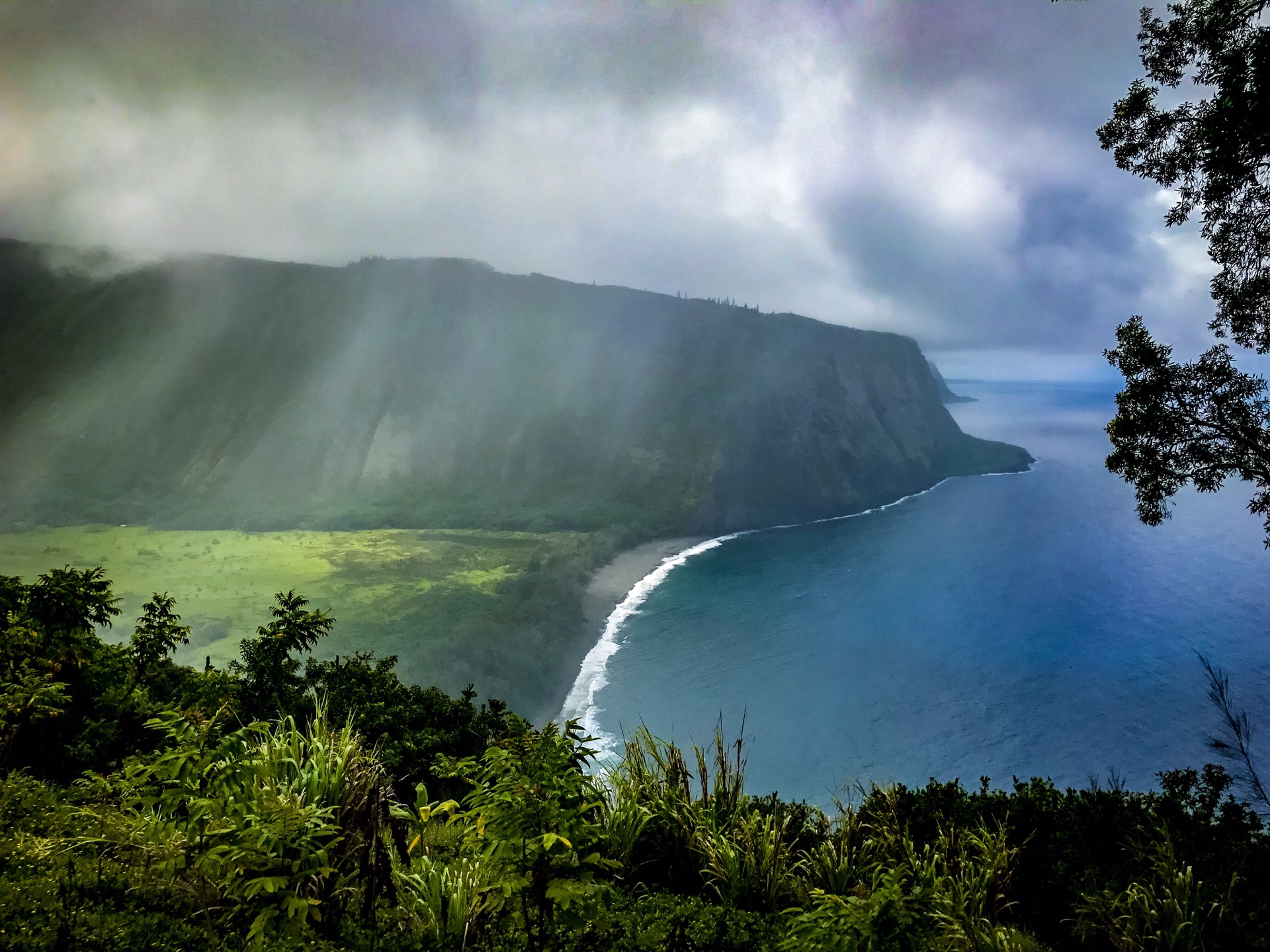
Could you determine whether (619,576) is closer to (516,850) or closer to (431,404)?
(431,404)

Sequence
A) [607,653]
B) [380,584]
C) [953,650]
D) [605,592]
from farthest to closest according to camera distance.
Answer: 1. [605,592]
2. [380,584]
3. [953,650]
4. [607,653]

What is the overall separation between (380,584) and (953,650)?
197ft

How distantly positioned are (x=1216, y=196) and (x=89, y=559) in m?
101

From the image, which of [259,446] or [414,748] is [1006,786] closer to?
[414,748]

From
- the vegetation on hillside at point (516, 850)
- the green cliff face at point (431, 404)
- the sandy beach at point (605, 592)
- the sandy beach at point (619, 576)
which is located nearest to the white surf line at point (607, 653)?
the sandy beach at point (605, 592)

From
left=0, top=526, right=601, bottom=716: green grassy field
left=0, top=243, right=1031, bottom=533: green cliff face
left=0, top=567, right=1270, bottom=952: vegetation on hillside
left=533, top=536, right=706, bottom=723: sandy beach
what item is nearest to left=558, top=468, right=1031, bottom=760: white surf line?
left=533, top=536, right=706, bottom=723: sandy beach

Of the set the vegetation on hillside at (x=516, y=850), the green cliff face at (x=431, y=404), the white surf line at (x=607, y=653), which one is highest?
the green cliff face at (x=431, y=404)

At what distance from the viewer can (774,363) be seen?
149875 millimetres

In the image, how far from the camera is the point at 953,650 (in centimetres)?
6431

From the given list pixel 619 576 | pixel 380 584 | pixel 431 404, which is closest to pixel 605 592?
pixel 619 576

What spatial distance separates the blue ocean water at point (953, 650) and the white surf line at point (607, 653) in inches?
42.8

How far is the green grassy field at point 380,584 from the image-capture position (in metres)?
51.9

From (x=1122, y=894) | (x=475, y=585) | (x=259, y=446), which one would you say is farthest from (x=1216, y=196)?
(x=259, y=446)

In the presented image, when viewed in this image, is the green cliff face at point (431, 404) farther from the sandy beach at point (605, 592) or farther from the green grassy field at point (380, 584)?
the green grassy field at point (380, 584)
